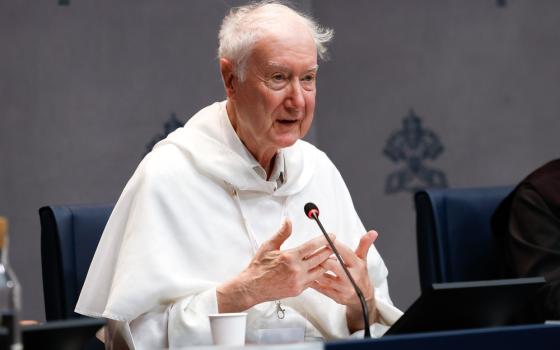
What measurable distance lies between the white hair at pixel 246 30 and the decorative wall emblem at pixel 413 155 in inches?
84.7

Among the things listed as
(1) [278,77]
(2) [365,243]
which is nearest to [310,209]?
(2) [365,243]

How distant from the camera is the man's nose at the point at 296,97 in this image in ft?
11.4

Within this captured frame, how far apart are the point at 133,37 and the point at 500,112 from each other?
1.93 m

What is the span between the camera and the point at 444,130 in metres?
5.70

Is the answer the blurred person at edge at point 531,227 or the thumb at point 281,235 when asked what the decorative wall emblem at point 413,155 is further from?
the thumb at point 281,235

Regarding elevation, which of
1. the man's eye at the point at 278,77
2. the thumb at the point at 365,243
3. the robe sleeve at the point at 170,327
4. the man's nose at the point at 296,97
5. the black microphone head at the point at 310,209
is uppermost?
the man's eye at the point at 278,77

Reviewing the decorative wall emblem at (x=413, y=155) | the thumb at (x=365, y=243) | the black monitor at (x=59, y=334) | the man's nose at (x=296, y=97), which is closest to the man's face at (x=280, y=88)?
the man's nose at (x=296, y=97)

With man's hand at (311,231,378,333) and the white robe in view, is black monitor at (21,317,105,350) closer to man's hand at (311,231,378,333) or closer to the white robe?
the white robe

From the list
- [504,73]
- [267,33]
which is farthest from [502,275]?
[504,73]

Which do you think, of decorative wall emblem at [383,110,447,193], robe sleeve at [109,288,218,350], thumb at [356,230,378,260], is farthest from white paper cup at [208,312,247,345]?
decorative wall emblem at [383,110,447,193]

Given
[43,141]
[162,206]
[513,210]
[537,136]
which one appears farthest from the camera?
[537,136]

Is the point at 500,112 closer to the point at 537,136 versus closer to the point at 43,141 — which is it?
the point at 537,136

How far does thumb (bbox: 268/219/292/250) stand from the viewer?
3.07m

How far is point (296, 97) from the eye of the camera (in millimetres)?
3477
